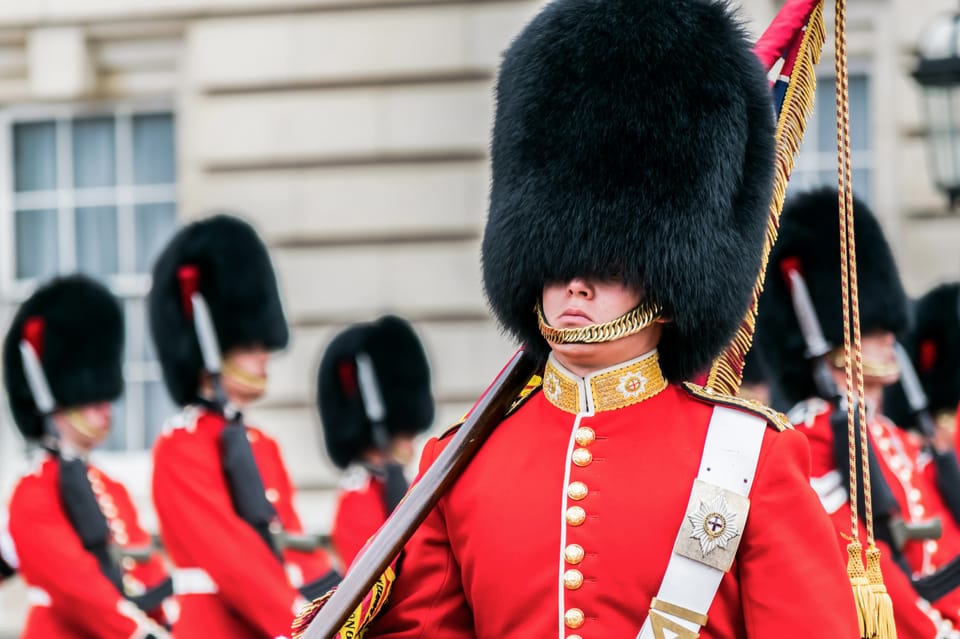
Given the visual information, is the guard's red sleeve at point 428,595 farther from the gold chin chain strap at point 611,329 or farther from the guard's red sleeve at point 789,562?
the guard's red sleeve at point 789,562

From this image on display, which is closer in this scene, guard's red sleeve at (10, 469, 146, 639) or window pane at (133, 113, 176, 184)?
guard's red sleeve at (10, 469, 146, 639)

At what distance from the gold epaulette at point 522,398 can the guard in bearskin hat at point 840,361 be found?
6.60 ft

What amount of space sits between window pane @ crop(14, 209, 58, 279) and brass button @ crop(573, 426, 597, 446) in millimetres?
7622

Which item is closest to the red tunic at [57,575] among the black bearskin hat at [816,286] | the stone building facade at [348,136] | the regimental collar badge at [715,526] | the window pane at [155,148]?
the black bearskin hat at [816,286]

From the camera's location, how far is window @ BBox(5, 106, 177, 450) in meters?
9.90

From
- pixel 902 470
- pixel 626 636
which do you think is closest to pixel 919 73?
pixel 902 470

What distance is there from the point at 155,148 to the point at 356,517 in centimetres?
372

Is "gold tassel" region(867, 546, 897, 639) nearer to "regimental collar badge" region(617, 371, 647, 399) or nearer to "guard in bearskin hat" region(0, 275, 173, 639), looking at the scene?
"regimental collar badge" region(617, 371, 647, 399)

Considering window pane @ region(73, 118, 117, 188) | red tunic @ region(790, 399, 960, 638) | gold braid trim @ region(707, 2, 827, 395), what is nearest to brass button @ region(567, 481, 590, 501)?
gold braid trim @ region(707, 2, 827, 395)

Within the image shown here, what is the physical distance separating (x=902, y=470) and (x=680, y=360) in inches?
96.3

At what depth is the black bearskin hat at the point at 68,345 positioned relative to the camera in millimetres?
6559

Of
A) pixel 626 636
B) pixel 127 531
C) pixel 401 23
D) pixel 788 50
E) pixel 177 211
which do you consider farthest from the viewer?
pixel 177 211

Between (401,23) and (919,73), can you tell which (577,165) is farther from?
(401,23)

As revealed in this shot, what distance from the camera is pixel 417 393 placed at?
7.63 meters
